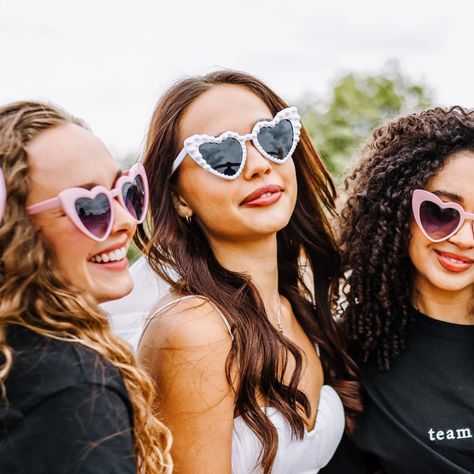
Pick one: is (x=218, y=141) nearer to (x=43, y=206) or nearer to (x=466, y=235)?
(x=43, y=206)

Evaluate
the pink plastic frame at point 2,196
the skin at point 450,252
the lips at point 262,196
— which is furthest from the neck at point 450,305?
the pink plastic frame at point 2,196

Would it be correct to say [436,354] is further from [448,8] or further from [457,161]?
[448,8]

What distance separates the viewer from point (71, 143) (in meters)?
1.74

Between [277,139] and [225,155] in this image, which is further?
[277,139]

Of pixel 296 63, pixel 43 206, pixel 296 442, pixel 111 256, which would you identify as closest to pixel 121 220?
pixel 111 256

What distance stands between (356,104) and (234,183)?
12.6 metres

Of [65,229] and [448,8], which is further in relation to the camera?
[448,8]

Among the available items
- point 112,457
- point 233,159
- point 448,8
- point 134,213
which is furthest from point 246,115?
point 448,8

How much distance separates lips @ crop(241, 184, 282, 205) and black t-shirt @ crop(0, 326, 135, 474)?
103cm

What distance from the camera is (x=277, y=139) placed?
243 centimetres

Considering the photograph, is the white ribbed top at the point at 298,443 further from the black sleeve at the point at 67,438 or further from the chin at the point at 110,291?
the black sleeve at the point at 67,438

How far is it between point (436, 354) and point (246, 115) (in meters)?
1.20

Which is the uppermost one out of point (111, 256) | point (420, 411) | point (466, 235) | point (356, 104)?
point (356, 104)

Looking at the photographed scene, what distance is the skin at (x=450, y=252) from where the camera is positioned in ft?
7.98
